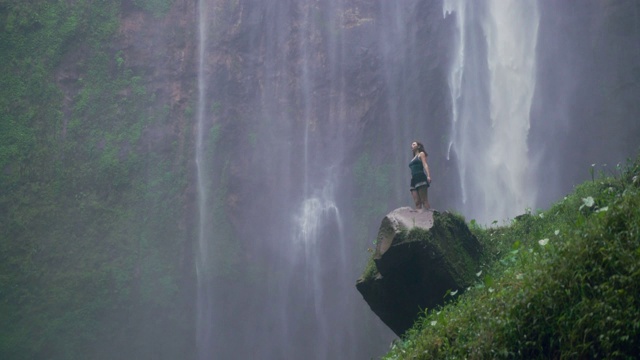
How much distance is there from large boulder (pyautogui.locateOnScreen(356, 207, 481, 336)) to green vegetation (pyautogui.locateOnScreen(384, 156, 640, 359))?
2113 millimetres

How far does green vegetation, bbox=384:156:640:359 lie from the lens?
430 cm

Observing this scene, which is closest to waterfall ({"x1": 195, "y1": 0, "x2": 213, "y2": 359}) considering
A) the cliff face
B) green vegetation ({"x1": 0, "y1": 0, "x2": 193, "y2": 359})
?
the cliff face

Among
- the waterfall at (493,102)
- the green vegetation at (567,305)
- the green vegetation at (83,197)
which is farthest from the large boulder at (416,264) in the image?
the green vegetation at (83,197)

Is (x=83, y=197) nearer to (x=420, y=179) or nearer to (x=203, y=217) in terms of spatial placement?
(x=203, y=217)

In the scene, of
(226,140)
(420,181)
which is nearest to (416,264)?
(420,181)

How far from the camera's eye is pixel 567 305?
15.3ft

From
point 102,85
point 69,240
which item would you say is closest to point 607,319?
point 69,240

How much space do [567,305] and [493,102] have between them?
1981 centimetres

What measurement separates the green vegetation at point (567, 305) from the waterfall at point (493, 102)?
53.7ft

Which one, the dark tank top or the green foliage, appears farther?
the green foliage

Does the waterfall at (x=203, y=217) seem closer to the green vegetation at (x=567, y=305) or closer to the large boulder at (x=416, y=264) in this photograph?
the large boulder at (x=416, y=264)

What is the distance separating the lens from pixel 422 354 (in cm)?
585

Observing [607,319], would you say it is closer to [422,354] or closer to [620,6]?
[422,354]

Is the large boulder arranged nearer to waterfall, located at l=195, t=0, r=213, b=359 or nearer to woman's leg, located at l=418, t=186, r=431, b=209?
woman's leg, located at l=418, t=186, r=431, b=209
